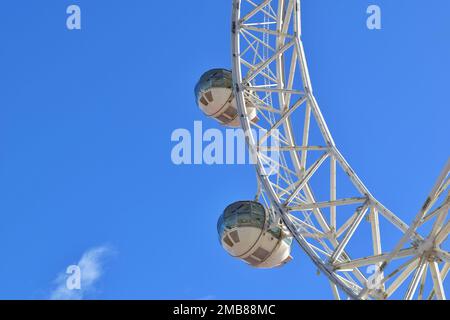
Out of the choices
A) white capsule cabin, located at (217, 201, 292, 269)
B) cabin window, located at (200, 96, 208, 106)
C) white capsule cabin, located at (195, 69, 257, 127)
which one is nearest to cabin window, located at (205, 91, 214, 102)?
white capsule cabin, located at (195, 69, 257, 127)

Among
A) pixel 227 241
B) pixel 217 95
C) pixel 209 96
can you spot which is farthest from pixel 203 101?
pixel 227 241

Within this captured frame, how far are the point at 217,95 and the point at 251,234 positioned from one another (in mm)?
6274

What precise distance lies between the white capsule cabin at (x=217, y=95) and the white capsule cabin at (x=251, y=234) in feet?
15.7

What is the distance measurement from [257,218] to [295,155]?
3.68 m

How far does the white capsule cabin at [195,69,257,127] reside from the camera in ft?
91.4

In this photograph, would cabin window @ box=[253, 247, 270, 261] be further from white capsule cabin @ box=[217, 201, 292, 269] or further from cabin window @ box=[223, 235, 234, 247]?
cabin window @ box=[223, 235, 234, 247]

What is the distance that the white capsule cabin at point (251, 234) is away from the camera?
23.4m

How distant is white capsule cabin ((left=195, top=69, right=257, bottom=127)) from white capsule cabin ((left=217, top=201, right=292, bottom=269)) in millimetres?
4799

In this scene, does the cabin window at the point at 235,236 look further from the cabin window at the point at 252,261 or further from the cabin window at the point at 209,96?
the cabin window at the point at 209,96
